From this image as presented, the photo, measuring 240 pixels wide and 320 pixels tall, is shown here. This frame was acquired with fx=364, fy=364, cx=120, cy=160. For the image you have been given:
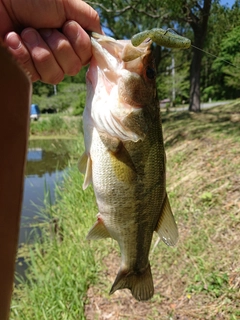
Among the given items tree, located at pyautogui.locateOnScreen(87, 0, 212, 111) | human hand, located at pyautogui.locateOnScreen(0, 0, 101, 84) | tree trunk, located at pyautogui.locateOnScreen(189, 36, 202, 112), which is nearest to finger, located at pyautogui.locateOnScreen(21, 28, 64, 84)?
human hand, located at pyautogui.locateOnScreen(0, 0, 101, 84)

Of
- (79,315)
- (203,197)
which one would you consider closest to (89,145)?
(79,315)

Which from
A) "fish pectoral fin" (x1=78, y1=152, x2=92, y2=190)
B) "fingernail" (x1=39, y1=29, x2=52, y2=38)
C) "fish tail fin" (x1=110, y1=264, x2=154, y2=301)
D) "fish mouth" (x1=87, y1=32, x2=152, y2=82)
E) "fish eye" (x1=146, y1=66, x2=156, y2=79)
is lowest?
"fish tail fin" (x1=110, y1=264, x2=154, y2=301)

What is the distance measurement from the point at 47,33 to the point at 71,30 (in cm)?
11

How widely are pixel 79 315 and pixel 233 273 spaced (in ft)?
4.85

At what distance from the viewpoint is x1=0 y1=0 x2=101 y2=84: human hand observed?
1.51m

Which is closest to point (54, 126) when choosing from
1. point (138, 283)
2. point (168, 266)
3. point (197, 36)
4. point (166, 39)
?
point (197, 36)

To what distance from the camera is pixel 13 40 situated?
152 centimetres

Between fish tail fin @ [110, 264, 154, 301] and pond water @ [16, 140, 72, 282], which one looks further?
pond water @ [16, 140, 72, 282]

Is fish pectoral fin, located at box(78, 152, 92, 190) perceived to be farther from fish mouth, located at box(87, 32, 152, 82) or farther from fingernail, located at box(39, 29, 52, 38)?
fingernail, located at box(39, 29, 52, 38)

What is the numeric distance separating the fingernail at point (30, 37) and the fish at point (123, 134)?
25cm

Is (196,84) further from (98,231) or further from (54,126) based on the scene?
(98,231)

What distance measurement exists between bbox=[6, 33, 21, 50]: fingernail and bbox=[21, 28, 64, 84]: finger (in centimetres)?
3

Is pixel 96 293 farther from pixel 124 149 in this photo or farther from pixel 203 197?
pixel 124 149

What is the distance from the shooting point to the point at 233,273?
135 inches
